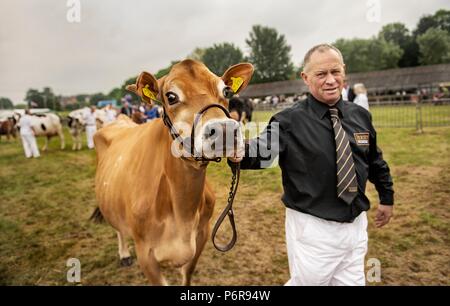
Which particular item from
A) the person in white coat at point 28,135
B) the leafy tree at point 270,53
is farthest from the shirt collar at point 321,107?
the leafy tree at point 270,53

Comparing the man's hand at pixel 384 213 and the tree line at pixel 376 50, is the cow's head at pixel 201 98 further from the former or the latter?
the tree line at pixel 376 50

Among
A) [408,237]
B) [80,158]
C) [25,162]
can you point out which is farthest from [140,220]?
[25,162]

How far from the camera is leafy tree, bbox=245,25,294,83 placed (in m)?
74.6

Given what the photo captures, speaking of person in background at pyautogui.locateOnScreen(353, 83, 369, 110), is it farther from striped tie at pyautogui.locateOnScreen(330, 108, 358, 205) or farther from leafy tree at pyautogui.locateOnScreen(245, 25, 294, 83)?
leafy tree at pyautogui.locateOnScreen(245, 25, 294, 83)

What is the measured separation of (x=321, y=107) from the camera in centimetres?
222

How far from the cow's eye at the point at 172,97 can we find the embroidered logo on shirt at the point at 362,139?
1278mm

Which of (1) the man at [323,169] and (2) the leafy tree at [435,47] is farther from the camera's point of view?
(2) the leafy tree at [435,47]

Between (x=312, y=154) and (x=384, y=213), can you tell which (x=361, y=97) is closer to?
(x=384, y=213)

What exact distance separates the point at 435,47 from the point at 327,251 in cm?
7190

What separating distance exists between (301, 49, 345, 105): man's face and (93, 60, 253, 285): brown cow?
1.56 ft

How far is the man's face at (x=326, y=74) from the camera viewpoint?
2.08 metres

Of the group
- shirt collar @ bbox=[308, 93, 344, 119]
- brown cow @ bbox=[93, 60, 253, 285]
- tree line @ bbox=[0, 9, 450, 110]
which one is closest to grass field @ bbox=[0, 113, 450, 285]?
brown cow @ bbox=[93, 60, 253, 285]

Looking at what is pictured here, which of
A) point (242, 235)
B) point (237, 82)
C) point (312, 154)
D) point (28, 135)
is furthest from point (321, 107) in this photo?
point (28, 135)

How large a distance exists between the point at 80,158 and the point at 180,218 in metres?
12.2
